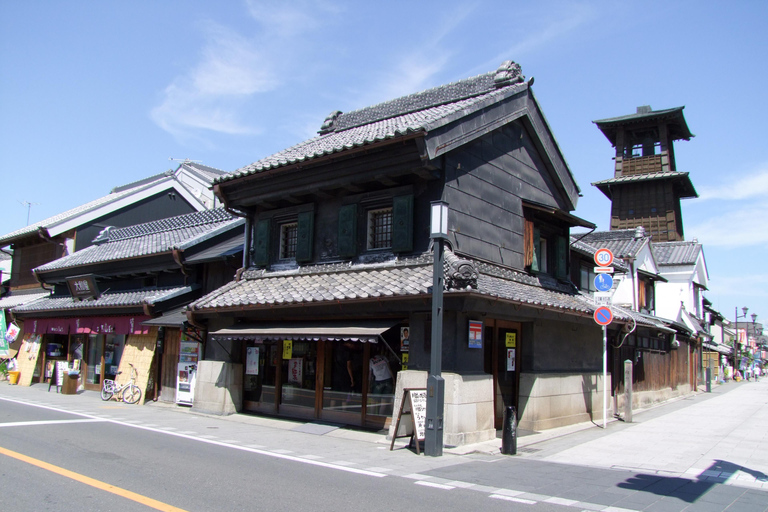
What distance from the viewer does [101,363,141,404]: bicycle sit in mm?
18480

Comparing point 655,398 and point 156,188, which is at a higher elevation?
point 156,188

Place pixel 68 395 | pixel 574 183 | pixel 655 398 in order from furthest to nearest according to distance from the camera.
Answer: pixel 655 398 → pixel 68 395 → pixel 574 183

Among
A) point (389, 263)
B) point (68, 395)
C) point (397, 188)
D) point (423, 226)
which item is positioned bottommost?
point (68, 395)

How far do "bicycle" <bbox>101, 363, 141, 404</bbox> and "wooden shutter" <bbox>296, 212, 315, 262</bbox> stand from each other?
7.98 metres

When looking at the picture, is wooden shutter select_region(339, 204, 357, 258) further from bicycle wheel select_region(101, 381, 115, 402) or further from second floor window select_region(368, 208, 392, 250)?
bicycle wheel select_region(101, 381, 115, 402)

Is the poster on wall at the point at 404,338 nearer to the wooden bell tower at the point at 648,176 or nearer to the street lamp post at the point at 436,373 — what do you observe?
the street lamp post at the point at 436,373

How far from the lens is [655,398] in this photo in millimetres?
23203

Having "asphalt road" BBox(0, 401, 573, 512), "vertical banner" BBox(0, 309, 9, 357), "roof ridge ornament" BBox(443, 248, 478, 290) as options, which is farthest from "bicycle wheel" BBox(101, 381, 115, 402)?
"roof ridge ornament" BBox(443, 248, 478, 290)

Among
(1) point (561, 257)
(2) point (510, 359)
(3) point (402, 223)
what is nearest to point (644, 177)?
(1) point (561, 257)

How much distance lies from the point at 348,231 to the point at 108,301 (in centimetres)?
1122

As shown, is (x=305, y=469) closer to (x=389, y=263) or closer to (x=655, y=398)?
(x=389, y=263)

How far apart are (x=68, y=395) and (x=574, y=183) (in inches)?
750

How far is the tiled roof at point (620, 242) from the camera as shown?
2794 cm

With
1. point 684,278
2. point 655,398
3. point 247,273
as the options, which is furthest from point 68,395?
point 684,278
